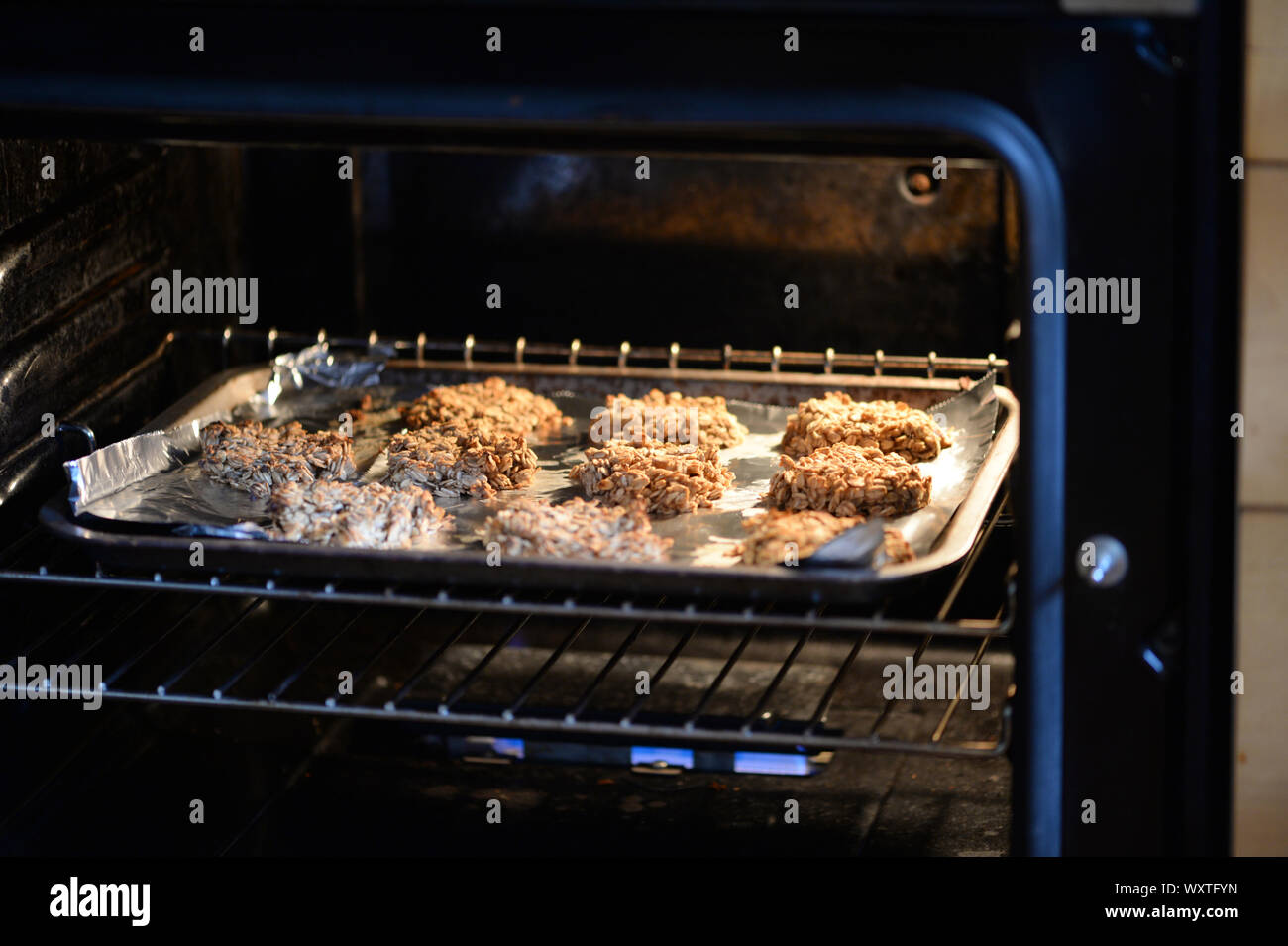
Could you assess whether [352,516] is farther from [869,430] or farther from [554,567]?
[869,430]

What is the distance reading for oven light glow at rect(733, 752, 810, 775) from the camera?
6.11 ft

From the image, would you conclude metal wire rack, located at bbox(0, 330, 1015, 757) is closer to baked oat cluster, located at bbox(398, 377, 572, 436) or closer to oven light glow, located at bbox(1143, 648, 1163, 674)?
baked oat cluster, located at bbox(398, 377, 572, 436)

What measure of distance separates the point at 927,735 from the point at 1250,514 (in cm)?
83

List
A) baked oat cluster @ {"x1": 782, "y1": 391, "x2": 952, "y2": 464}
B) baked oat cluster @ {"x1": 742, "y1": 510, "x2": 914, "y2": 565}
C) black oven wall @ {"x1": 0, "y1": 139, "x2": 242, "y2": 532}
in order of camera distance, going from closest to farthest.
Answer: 1. baked oat cluster @ {"x1": 742, "y1": 510, "x2": 914, "y2": 565}
2. black oven wall @ {"x1": 0, "y1": 139, "x2": 242, "y2": 532}
3. baked oat cluster @ {"x1": 782, "y1": 391, "x2": 952, "y2": 464}

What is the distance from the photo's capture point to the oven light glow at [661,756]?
1872mm

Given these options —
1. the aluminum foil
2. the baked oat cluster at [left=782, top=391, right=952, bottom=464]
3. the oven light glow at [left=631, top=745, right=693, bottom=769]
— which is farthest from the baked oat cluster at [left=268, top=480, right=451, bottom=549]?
the baked oat cluster at [left=782, top=391, right=952, bottom=464]

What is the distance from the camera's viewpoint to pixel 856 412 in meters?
1.93

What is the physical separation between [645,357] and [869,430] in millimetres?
446

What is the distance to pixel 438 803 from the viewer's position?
1.79m

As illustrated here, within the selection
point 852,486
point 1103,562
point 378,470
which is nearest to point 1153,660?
point 1103,562

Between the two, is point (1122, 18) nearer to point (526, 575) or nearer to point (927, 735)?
point (526, 575)

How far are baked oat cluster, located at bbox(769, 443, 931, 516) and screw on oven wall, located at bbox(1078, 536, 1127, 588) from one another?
48cm

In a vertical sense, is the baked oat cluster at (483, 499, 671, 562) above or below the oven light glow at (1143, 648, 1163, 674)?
above
